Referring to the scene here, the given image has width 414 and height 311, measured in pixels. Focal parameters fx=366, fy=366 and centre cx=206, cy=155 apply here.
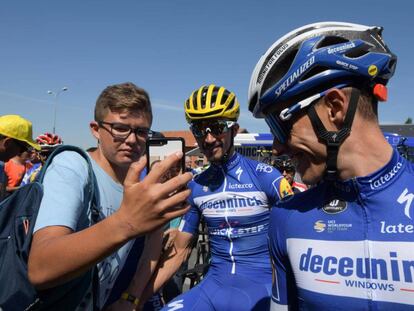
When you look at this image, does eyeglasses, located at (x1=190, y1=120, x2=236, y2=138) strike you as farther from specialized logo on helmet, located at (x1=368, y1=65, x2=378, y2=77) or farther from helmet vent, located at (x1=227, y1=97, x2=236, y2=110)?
specialized logo on helmet, located at (x1=368, y1=65, x2=378, y2=77)

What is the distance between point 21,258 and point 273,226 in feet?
4.09

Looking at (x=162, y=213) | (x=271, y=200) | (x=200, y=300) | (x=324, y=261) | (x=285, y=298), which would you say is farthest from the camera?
(x=271, y=200)

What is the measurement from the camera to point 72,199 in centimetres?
165

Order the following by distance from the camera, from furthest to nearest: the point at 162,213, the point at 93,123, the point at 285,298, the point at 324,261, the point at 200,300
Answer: the point at 200,300, the point at 93,123, the point at 285,298, the point at 324,261, the point at 162,213

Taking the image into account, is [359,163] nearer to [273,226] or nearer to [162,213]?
[273,226]

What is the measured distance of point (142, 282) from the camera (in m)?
2.57

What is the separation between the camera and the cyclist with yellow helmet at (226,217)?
129 inches

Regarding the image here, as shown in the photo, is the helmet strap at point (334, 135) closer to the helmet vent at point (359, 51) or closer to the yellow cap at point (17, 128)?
the helmet vent at point (359, 51)

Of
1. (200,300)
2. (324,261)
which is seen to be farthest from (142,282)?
(324,261)

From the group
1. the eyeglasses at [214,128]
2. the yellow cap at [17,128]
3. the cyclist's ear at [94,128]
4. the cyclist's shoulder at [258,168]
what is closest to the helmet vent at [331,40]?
the cyclist's ear at [94,128]

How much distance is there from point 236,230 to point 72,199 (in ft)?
7.29

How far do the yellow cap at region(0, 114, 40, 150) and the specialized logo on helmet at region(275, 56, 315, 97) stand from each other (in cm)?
375

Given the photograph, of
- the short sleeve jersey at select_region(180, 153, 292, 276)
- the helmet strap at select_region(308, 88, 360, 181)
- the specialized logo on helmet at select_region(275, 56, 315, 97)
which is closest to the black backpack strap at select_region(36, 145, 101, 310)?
the specialized logo on helmet at select_region(275, 56, 315, 97)

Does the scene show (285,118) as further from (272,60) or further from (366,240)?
(366,240)
